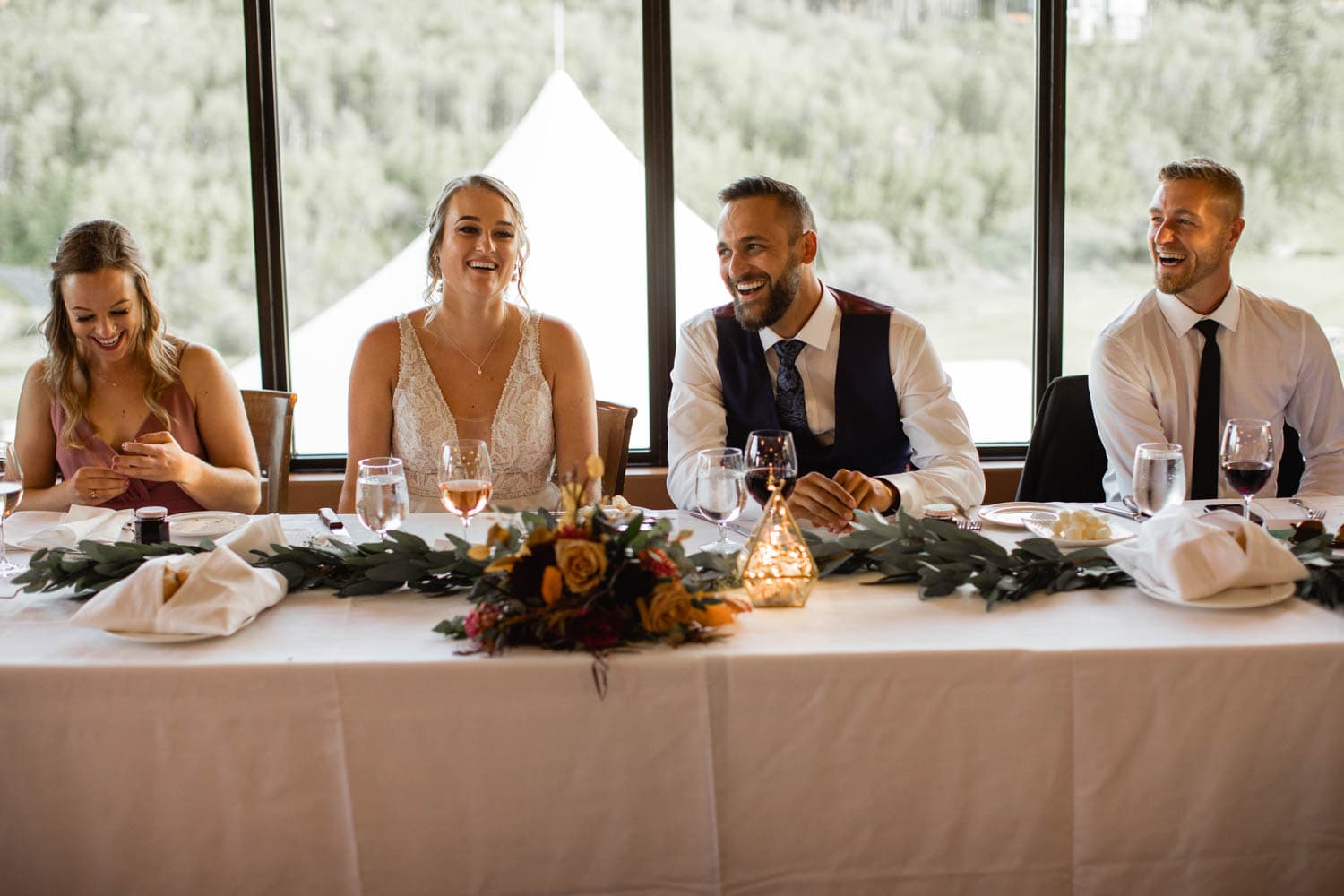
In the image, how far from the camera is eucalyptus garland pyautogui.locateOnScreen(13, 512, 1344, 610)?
1834mm

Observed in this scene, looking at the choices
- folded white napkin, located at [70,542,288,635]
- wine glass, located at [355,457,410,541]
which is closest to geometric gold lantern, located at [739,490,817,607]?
wine glass, located at [355,457,410,541]

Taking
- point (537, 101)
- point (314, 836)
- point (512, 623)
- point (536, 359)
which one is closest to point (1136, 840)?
point (512, 623)

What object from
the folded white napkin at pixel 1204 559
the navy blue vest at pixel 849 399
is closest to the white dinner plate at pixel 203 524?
the navy blue vest at pixel 849 399

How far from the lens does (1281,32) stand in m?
4.21

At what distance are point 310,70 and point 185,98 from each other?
0.43 meters

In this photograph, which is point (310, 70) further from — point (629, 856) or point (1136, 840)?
point (1136, 840)

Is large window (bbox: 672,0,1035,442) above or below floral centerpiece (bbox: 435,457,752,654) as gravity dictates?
above

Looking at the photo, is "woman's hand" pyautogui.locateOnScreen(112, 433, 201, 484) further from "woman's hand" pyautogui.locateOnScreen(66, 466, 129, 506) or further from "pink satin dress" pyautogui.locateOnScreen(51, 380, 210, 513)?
"pink satin dress" pyautogui.locateOnScreen(51, 380, 210, 513)

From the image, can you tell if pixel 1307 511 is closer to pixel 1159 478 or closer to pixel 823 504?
pixel 1159 478

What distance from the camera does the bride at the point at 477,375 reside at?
3146 mm

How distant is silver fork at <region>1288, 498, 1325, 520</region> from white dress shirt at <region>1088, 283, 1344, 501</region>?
592 millimetres

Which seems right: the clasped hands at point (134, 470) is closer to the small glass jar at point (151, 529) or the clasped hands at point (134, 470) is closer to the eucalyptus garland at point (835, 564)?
the small glass jar at point (151, 529)

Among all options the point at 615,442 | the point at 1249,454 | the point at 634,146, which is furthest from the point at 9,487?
the point at 634,146

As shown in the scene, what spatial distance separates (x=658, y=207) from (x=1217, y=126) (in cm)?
196
